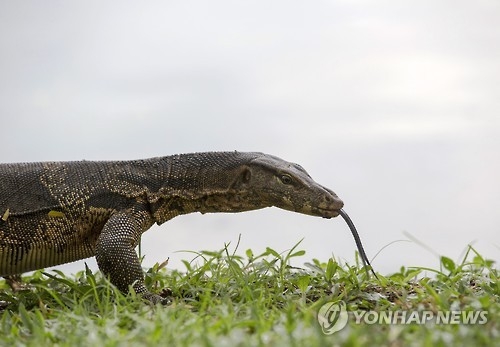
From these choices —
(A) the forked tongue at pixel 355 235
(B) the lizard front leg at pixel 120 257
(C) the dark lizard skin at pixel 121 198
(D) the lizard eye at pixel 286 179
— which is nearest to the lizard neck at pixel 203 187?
(C) the dark lizard skin at pixel 121 198

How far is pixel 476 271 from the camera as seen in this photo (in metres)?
5.98

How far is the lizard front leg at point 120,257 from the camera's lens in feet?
18.2

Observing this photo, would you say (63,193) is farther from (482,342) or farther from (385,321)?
(482,342)

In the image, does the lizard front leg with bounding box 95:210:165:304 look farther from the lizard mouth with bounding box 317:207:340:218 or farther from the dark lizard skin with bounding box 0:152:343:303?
the lizard mouth with bounding box 317:207:340:218

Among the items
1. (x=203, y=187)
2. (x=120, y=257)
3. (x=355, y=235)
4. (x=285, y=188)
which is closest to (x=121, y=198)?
(x=120, y=257)

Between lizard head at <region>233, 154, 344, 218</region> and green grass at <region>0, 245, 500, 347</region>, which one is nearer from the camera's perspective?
green grass at <region>0, 245, 500, 347</region>

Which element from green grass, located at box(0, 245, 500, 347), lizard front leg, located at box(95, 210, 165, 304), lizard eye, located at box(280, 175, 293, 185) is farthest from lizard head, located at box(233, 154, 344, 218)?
lizard front leg, located at box(95, 210, 165, 304)

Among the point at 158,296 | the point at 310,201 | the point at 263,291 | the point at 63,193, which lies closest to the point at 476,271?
the point at 310,201

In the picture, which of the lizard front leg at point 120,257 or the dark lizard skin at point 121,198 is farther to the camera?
the dark lizard skin at point 121,198

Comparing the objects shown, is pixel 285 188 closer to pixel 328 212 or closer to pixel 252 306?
pixel 328 212

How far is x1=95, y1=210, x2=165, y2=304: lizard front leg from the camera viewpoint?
5547mm

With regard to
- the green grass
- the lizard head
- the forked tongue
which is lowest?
the green grass

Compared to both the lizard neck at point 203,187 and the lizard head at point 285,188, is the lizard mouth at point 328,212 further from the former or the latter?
the lizard neck at point 203,187

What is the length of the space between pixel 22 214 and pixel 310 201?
2.23 metres
